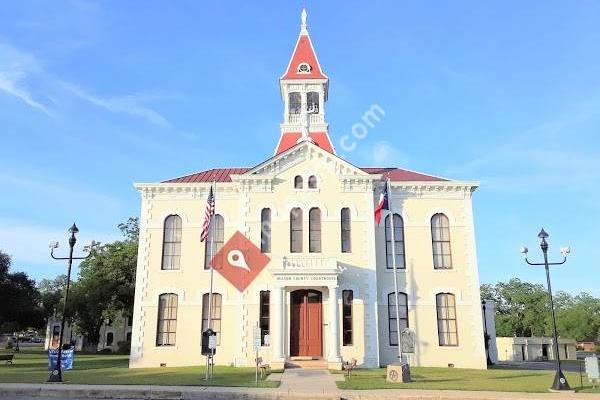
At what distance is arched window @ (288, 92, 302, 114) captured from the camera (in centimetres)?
3475

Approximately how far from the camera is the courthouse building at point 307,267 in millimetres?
25672

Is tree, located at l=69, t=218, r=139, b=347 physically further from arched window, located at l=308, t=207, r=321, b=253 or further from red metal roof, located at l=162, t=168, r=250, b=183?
arched window, located at l=308, t=207, r=321, b=253

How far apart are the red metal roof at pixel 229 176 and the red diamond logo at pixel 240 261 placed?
4.11m

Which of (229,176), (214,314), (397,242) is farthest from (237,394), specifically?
(229,176)

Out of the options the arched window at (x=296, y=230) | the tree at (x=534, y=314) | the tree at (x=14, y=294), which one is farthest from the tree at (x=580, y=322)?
the tree at (x=14, y=294)

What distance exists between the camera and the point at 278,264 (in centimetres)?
2595

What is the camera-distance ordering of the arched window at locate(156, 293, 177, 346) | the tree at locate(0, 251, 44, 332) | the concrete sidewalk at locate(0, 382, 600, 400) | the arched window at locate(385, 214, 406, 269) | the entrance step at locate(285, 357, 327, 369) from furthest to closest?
the tree at locate(0, 251, 44, 332) → the arched window at locate(385, 214, 406, 269) → the arched window at locate(156, 293, 177, 346) → the entrance step at locate(285, 357, 327, 369) → the concrete sidewalk at locate(0, 382, 600, 400)

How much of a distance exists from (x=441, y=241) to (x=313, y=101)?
13313mm

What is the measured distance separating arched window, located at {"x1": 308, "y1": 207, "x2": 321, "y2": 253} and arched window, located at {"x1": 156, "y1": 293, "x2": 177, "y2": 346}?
25.7ft

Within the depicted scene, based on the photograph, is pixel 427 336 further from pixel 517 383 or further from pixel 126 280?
pixel 126 280

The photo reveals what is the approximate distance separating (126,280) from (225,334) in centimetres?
2705

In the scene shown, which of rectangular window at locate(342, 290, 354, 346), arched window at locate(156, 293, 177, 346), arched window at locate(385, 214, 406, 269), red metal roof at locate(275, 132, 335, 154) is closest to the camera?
rectangular window at locate(342, 290, 354, 346)

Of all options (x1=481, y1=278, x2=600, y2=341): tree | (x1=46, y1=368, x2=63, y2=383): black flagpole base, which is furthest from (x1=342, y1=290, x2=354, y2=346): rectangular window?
(x1=481, y1=278, x2=600, y2=341): tree

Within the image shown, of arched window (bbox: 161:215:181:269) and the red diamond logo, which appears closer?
the red diamond logo
